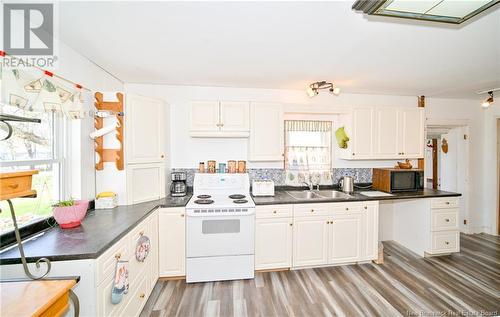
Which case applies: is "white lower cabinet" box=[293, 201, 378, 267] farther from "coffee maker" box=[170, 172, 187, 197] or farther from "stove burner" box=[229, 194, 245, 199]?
"coffee maker" box=[170, 172, 187, 197]

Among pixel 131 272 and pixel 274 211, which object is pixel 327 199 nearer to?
pixel 274 211

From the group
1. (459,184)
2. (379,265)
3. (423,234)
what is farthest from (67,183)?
(459,184)

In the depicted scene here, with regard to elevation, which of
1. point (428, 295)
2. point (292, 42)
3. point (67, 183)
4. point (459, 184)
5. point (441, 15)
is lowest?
point (428, 295)

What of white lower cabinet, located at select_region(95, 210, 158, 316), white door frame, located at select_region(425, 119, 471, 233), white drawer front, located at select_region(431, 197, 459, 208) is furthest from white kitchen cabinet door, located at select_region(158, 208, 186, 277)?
white door frame, located at select_region(425, 119, 471, 233)

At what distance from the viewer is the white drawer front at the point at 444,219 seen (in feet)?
9.59

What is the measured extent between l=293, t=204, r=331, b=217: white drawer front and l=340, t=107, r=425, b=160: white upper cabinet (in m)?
1.02

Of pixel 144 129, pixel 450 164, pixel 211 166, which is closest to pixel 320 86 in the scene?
pixel 211 166

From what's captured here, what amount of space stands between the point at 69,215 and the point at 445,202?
438 centimetres

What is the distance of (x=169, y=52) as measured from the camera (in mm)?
1988

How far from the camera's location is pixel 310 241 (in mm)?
2631

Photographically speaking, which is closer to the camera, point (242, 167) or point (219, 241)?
point (219, 241)

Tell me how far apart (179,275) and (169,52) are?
240cm

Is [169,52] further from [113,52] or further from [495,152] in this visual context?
[495,152]

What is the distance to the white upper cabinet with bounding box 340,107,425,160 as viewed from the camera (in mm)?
3135
